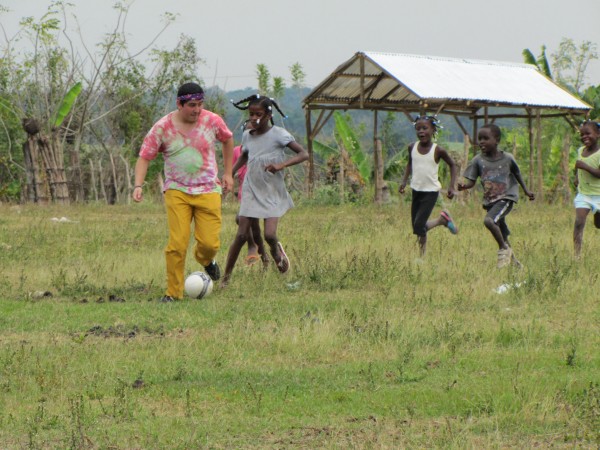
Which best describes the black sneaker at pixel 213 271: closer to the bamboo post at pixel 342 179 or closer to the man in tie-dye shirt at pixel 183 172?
the man in tie-dye shirt at pixel 183 172

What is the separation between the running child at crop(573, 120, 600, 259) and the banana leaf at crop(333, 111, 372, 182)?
14680mm

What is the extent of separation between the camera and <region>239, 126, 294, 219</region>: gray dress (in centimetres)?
1055

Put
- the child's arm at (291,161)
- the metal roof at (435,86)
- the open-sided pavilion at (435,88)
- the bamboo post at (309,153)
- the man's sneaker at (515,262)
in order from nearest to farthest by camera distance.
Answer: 1. the child's arm at (291,161)
2. the man's sneaker at (515,262)
3. the metal roof at (435,86)
4. the open-sided pavilion at (435,88)
5. the bamboo post at (309,153)

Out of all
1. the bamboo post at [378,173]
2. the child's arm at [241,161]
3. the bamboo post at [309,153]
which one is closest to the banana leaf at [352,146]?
the bamboo post at [309,153]

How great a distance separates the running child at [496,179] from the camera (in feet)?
37.7

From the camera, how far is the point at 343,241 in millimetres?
14062

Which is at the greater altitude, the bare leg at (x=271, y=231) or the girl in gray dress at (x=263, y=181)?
the girl in gray dress at (x=263, y=181)

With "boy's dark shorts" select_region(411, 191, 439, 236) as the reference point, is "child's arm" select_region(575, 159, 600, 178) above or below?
above

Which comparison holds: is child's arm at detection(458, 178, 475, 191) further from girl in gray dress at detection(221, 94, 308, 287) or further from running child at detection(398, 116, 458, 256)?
girl in gray dress at detection(221, 94, 308, 287)

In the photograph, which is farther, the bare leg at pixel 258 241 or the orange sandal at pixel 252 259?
the orange sandal at pixel 252 259

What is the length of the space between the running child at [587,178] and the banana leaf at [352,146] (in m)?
14.7

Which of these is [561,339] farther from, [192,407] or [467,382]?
[192,407]

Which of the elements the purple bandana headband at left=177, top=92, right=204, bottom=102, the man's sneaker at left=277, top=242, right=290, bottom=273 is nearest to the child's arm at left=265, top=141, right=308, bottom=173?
the man's sneaker at left=277, top=242, right=290, bottom=273

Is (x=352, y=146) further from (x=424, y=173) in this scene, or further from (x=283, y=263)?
(x=283, y=263)
